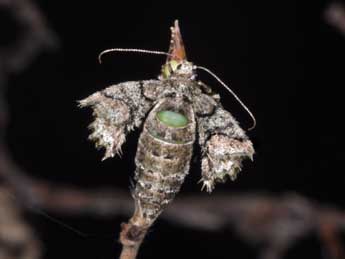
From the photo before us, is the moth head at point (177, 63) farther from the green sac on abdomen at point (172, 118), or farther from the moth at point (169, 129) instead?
the green sac on abdomen at point (172, 118)

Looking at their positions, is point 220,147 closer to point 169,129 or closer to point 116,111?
point 169,129

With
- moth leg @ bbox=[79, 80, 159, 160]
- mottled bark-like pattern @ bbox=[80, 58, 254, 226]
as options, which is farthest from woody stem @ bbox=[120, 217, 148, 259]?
moth leg @ bbox=[79, 80, 159, 160]

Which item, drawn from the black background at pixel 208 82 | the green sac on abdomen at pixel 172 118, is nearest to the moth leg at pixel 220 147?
the green sac on abdomen at pixel 172 118

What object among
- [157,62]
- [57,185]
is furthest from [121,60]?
[57,185]

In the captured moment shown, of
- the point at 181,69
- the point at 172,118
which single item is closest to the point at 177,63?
the point at 181,69

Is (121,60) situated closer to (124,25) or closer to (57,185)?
(124,25)
